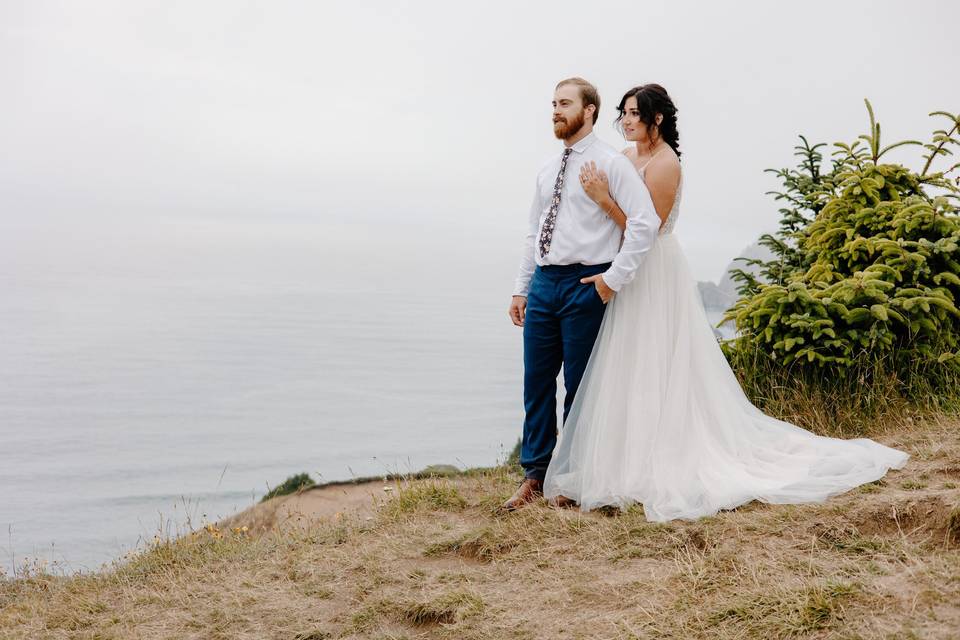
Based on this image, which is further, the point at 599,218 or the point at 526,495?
the point at 526,495

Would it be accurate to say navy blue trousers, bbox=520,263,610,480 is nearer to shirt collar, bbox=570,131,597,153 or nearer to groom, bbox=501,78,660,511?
groom, bbox=501,78,660,511

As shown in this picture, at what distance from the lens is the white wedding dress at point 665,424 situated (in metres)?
4.89

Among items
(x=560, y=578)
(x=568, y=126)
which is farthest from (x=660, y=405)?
(x=568, y=126)

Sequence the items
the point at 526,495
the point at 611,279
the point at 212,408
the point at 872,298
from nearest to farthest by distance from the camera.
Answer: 1. the point at 611,279
2. the point at 526,495
3. the point at 872,298
4. the point at 212,408

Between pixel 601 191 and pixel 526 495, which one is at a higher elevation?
pixel 601 191

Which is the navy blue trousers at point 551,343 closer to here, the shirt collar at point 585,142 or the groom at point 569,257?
the groom at point 569,257

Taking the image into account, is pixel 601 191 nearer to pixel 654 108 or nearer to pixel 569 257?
pixel 569 257

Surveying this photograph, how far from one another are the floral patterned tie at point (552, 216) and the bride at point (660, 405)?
0.76ft

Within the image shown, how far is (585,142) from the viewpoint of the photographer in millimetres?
5031

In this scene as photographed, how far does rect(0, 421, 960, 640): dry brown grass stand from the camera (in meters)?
3.36

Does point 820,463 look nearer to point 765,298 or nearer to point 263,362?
point 765,298

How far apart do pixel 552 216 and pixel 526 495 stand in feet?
6.13

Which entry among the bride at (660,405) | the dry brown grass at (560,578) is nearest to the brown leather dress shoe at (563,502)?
the bride at (660,405)

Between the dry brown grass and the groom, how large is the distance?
0.69m
